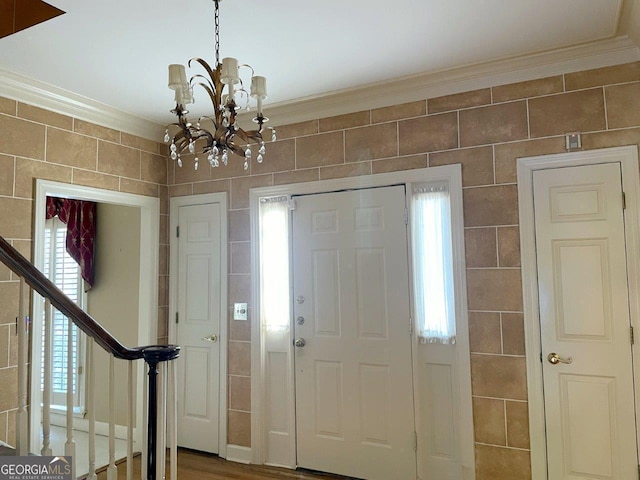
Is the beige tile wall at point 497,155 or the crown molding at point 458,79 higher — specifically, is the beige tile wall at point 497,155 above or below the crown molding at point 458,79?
below

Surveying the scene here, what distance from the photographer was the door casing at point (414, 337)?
9.72 feet

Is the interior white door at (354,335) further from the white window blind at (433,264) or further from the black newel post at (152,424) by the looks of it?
the black newel post at (152,424)

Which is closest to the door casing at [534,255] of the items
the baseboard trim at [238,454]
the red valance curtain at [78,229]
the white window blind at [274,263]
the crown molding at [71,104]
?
the white window blind at [274,263]

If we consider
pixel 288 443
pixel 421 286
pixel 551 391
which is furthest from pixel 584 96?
pixel 288 443

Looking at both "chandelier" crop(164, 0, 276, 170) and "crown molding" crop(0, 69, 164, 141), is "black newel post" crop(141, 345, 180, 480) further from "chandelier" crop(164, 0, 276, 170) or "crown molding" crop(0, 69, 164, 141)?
"crown molding" crop(0, 69, 164, 141)

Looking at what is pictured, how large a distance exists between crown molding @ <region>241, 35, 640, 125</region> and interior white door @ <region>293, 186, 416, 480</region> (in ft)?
2.15

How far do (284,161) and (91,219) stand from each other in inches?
91.5

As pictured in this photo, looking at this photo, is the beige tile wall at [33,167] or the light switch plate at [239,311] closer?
the beige tile wall at [33,167]

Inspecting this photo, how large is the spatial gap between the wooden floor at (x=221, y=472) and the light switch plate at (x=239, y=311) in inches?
45.2

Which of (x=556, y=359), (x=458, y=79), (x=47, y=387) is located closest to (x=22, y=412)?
(x=47, y=387)

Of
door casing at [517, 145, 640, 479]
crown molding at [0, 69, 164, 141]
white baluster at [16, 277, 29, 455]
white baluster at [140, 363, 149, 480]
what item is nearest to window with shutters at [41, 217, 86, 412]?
crown molding at [0, 69, 164, 141]

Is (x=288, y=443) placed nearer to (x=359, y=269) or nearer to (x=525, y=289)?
(x=359, y=269)

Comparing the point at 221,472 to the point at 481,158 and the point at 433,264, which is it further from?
the point at 481,158

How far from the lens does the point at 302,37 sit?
2.57m
